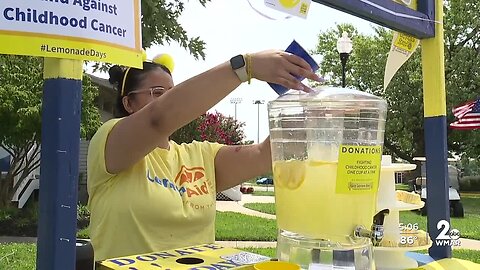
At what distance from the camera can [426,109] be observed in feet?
5.98

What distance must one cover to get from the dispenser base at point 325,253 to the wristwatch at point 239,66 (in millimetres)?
359

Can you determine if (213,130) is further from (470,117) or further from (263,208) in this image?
(470,117)

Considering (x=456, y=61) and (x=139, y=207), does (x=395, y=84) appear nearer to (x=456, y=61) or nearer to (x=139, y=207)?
(x=456, y=61)

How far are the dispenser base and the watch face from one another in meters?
0.38

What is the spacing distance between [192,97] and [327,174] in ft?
1.21

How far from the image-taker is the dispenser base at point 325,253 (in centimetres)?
111

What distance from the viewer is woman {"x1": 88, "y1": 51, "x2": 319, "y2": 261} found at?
1.19m

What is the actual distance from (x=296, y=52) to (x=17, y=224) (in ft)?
30.6

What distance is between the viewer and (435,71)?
1.81 meters

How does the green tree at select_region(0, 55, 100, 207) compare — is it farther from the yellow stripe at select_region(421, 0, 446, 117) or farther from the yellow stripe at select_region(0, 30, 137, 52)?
the yellow stripe at select_region(0, 30, 137, 52)

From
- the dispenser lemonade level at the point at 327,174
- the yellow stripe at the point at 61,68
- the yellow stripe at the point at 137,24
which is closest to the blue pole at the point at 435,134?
the dispenser lemonade level at the point at 327,174

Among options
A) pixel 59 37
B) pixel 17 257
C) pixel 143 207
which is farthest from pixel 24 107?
pixel 59 37

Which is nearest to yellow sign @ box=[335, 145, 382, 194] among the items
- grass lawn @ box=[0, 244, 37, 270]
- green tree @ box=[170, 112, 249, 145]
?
grass lawn @ box=[0, 244, 37, 270]

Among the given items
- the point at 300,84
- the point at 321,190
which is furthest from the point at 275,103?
the point at 321,190
